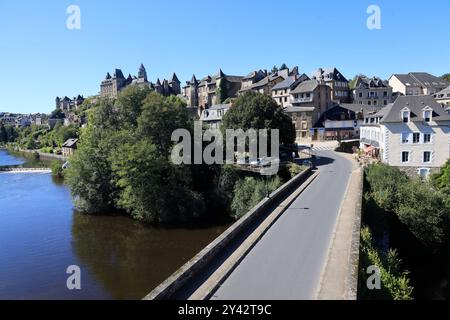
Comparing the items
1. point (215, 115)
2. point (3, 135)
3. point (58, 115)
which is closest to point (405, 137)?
point (215, 115)

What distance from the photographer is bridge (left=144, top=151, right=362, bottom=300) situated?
10961 millimetres

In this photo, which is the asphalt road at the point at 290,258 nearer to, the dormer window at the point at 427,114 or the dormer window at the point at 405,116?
the dormer window at the point at 405,116

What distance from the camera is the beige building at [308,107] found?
2640 inches

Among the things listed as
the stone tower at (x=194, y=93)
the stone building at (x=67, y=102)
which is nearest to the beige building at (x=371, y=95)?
the stone tower at (x=194, y=93)

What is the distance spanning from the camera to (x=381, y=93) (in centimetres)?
8056

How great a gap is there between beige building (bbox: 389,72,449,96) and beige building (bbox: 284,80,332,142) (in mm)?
23262

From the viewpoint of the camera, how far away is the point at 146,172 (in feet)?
113

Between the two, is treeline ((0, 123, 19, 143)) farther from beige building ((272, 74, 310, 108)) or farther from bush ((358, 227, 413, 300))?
bush ((358, 227, 413, 300))
